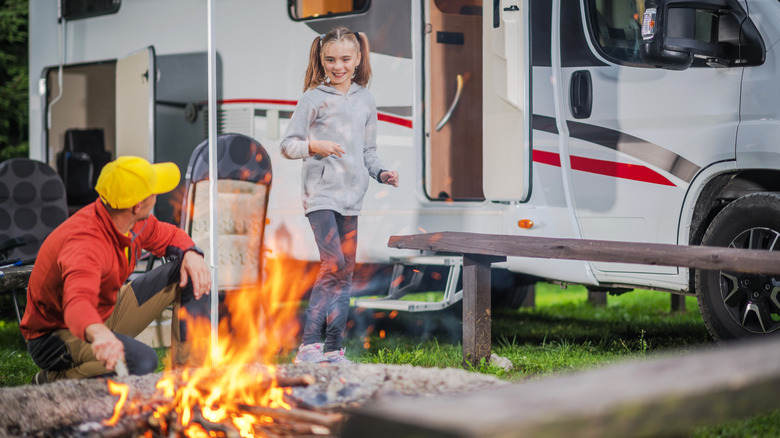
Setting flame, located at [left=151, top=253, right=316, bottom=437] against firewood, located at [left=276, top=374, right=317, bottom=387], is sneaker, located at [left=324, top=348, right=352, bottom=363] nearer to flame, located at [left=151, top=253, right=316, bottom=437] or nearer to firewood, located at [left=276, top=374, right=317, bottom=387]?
flame, located at [left=151, top=253, right=316, bottom=437]

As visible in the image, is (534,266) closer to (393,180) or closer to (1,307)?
(393,180)

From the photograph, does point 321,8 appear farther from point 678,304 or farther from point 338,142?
point 678,304

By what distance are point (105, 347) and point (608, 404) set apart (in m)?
1.67

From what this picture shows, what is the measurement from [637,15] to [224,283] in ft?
8.73

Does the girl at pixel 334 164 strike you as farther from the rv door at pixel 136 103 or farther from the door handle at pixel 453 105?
the rv door at pixel 136 103

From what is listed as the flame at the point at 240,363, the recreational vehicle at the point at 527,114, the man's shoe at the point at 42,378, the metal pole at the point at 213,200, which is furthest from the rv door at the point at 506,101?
the man's shoe at the point at 42,378

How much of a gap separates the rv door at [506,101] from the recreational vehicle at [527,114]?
11mm

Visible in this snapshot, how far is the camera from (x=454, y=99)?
5.49 meters

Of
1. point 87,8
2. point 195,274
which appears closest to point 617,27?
point 195,274

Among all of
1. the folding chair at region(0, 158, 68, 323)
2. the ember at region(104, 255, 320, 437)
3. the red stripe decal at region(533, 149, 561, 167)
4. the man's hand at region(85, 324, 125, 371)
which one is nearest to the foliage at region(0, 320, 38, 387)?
the folding chair at region(0, 158, 68, 323)

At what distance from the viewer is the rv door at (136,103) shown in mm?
6078

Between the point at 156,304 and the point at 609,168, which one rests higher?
the point at 609,168

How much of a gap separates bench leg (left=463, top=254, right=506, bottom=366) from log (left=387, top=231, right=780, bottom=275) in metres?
0.15

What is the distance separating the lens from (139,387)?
104 inches
